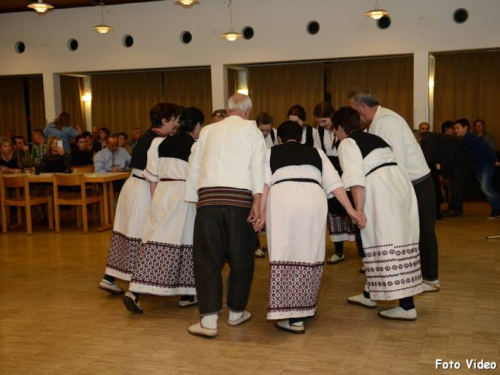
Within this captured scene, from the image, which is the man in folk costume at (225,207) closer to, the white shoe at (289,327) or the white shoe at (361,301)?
the white shoe at (289,327)

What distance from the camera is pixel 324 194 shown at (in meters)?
4.08

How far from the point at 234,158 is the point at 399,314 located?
63.5 inches

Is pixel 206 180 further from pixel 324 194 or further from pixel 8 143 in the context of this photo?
pixel 8 143

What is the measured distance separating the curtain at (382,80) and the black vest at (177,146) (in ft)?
28.1

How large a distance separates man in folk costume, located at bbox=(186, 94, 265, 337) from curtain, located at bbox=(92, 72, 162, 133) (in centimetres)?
1057

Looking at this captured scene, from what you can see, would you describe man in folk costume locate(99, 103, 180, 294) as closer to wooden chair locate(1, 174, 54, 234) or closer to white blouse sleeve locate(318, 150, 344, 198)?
white blouse sleeve locate(318, 150, 344, 198)

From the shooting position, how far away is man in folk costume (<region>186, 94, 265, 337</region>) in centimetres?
400

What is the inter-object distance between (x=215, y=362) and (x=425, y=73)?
8.08 m

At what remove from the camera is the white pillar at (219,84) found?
11.6 meters

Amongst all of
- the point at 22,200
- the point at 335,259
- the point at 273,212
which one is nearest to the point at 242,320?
the point at 273,212

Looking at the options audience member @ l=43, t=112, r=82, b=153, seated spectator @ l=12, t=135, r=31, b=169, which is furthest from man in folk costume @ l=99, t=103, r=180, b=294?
audience member @ l=43, t=112, r=82, b=153

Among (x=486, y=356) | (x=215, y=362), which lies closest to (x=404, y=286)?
(x=486, y=356)

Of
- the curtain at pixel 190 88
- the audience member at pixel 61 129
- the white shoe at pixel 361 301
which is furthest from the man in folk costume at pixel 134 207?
the curtain at pixel 190 88

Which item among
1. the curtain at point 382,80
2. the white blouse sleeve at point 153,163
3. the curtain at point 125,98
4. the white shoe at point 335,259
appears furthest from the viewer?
the curtain at point 125,98
